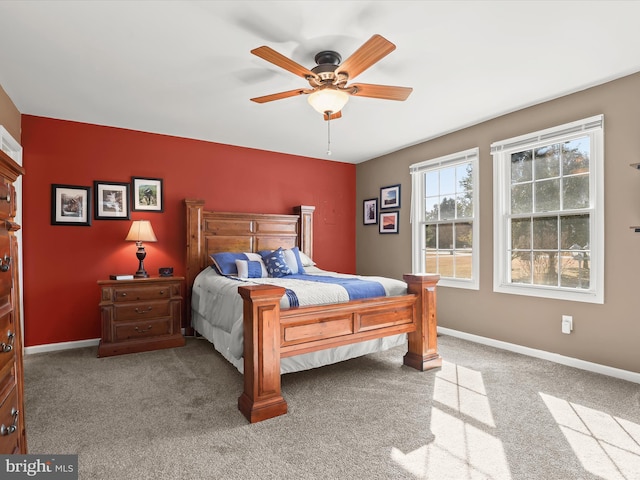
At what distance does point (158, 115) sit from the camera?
384 centimetres

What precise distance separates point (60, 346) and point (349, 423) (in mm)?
3413

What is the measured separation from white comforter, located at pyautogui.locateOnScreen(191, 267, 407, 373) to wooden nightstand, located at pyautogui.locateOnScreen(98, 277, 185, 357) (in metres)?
0.38

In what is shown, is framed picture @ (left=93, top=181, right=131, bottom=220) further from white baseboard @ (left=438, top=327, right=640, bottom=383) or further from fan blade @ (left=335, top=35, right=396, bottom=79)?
white baseboard @ (left=438, top=327, right=640, bottom=383)

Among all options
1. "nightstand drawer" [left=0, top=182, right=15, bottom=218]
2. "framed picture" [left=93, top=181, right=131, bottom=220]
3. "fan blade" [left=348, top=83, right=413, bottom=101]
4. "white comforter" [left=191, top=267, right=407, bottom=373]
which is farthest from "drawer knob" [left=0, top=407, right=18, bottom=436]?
"framed picture" [left=93, top=181, right=131, bottom=220]

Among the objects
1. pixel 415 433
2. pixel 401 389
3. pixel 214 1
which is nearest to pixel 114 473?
pixel 415 433

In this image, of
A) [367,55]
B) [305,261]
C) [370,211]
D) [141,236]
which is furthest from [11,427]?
[370,211]

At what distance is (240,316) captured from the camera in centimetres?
276

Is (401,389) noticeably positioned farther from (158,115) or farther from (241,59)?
(158,115)

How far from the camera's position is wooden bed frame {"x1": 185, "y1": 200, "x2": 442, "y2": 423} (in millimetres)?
2377

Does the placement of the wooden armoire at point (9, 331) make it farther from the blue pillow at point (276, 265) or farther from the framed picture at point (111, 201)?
the framed picture at point (111, 201)

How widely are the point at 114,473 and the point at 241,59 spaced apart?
8.80ft

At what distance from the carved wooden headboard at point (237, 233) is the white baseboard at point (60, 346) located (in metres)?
1.03

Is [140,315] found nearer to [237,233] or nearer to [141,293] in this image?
[141,293]

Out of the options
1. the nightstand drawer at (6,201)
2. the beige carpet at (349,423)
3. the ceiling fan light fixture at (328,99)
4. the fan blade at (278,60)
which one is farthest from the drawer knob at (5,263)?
the ceiling fan light fixture at (328,99)
